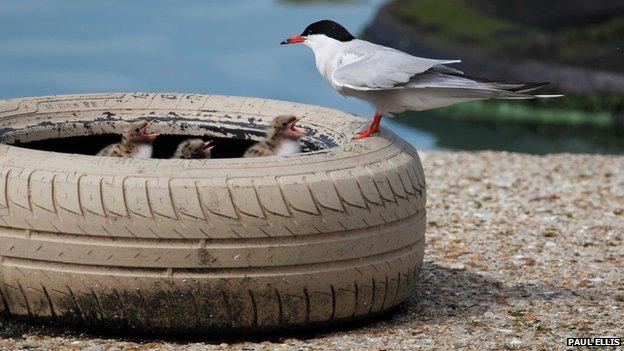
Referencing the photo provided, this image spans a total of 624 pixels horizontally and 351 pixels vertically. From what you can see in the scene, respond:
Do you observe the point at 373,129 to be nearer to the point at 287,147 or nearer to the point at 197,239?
the point at 287,147

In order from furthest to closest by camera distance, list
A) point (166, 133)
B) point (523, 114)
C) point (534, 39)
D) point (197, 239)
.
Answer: point (534, 39) → point (523, 114) → point (166, 133) → point (197, 239)

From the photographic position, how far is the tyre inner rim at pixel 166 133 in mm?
6172

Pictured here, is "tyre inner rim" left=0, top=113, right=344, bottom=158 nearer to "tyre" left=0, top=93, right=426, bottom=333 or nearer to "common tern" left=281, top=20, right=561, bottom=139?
"common tern" left=281, top=20, right=561, bottom=139

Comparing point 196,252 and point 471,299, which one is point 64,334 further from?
point 471,299

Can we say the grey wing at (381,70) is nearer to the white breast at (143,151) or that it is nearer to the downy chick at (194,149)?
the downy chick at (194,149)

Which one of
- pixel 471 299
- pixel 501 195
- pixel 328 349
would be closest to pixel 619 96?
pixel 501 195

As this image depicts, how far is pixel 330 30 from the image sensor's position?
239 inches

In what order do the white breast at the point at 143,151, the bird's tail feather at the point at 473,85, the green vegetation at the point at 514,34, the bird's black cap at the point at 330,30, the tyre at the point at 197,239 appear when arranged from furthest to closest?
1. the green vegetation at the point at 514,34
2. the bird's black cap at the point at 330,30
3. the white breast at the point at 143,151
4. the bird's tail feather at the point at 473,85
5. the tyre at the point at 197,239

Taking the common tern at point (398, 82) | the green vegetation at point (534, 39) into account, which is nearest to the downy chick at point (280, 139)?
the common tern at point (398, 82)

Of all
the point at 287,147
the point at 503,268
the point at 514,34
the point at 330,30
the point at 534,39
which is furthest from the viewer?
the point at 514,34

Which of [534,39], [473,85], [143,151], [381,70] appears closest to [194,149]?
[143,151]

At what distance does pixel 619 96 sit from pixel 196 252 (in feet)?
40.1

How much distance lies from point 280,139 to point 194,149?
434 millimetres

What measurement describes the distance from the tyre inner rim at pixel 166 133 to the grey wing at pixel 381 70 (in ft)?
1.61
